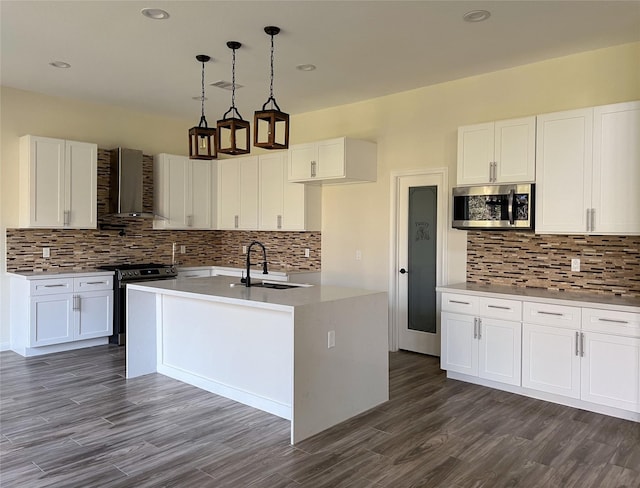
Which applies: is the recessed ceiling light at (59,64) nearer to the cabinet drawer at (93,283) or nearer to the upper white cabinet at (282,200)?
the cabinet drawer at (93,283)

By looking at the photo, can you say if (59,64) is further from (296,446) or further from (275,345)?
(296,446)

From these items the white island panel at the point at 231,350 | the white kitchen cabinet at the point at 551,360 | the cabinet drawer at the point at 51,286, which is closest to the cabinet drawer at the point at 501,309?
the white kitchen cabinet at the point at 551,360

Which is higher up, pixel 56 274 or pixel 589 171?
pixel 589 171

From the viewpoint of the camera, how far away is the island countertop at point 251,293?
355cm

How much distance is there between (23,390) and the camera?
4465 mm

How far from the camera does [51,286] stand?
5633 millimetres

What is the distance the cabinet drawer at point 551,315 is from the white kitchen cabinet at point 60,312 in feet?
15.6

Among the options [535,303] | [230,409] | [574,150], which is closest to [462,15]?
[574,150]

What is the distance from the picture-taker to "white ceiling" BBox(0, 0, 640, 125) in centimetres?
362

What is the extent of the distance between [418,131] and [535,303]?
2434 mm

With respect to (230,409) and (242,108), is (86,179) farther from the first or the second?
(230,409)

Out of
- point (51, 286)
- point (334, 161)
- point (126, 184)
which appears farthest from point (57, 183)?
point (334, 161)

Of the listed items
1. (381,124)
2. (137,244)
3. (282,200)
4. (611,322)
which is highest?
(381,124)

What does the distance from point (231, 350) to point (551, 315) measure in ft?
8.78
